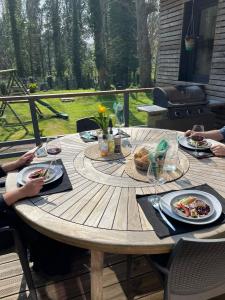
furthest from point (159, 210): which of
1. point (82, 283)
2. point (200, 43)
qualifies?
point (200, 43)

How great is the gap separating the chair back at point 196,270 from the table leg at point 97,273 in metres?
0.35

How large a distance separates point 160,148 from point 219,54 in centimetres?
388

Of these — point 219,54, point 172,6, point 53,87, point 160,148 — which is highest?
point 172,6

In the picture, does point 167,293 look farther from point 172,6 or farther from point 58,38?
point 58,38

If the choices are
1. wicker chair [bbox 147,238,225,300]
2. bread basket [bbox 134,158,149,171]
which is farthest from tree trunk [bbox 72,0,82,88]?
wicker chair [bbox 147,238,225,300]

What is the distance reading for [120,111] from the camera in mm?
2289

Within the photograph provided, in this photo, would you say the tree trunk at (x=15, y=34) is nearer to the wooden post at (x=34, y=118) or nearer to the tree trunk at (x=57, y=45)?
the tree trunk at (x=57, y=45)

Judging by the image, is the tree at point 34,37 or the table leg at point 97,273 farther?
the tree at point 34,37

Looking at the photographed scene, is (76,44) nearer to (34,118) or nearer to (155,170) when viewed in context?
(34,118)

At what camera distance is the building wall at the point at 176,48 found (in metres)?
4.46

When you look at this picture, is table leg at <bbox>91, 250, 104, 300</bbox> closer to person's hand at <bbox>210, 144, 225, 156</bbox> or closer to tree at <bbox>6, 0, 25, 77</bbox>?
person's hand at <bbox>210, 144, 225, 156</bbox>

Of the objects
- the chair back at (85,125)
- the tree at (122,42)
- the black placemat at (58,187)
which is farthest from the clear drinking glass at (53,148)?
the tree at (122,42)

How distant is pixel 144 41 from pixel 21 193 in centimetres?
1076

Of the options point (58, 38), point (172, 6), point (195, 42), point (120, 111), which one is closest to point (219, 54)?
point (195, 42)
